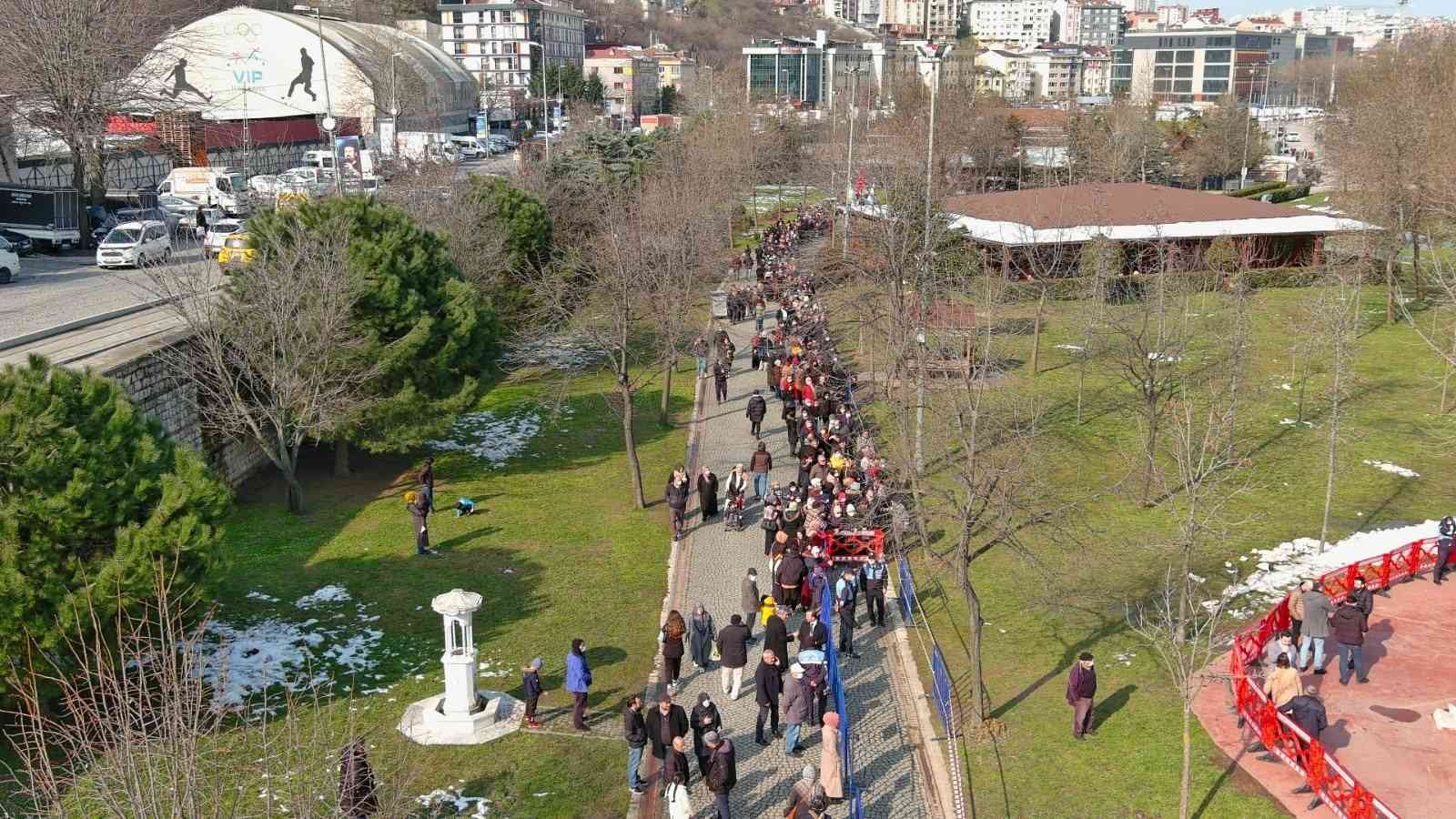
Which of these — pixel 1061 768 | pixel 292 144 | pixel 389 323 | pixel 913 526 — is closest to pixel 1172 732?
pixel 1061 768

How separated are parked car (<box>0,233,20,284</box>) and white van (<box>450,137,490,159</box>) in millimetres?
42827

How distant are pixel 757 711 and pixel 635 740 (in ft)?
8.00

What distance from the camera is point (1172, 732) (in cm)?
1398

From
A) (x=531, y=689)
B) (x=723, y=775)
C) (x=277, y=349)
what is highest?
(x=277, y=349)

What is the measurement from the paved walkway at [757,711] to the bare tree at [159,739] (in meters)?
3.78

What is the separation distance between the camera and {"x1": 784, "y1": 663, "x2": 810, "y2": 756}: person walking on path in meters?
13.5

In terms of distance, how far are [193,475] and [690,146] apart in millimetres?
44074

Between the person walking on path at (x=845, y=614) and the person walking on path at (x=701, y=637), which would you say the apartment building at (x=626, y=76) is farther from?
the person walking on path at (x=701, y=637)

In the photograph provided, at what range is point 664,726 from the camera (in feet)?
42.1

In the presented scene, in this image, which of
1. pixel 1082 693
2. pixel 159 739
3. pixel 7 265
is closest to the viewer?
pixel 159 739

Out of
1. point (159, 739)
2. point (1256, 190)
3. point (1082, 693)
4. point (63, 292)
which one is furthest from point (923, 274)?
point (1256, 190)

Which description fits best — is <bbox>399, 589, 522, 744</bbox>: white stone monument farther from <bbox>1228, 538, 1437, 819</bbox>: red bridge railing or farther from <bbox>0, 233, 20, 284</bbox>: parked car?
<bbox>0, 233, 20, 284</bbox>: parked car

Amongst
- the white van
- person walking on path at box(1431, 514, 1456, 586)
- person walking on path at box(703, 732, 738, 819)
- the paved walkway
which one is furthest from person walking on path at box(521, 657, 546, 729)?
the white van

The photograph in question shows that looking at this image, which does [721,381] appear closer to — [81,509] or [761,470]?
[761,470]
